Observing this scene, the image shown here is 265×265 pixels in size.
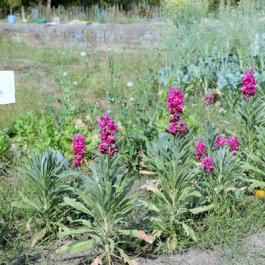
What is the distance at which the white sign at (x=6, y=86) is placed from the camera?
168 inches

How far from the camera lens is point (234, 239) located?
305 centimetres

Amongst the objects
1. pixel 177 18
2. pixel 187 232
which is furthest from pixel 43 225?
pixel 177 18

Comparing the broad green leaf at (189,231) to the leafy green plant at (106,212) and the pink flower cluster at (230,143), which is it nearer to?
the leafy green plant at (106,212)

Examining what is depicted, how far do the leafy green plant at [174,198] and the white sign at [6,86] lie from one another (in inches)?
68.7

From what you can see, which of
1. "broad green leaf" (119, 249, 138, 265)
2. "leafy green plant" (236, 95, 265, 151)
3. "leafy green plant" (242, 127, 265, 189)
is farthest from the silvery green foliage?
"broad green leaf" (119, 249, 138, 265)

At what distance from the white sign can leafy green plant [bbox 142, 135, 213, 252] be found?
5.72ft

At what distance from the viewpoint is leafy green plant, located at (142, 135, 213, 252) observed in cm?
296

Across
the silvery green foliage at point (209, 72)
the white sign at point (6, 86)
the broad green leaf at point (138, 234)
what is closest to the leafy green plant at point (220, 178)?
the broad green leaf at point (138, 234)

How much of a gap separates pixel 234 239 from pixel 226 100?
3438 millimetres

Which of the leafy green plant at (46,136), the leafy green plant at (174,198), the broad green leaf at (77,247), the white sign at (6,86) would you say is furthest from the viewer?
the leafy green plant at (46,136)

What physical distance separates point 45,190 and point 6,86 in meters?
1.58

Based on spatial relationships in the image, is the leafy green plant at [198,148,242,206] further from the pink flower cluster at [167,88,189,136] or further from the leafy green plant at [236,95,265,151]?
the leafy green plant at [236,95,265,151]

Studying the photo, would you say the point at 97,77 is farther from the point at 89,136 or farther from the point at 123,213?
the point at 123,213

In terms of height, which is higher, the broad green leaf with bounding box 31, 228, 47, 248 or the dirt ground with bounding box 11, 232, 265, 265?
the broad green leaf with bounding box 31, 228, 47, 248
